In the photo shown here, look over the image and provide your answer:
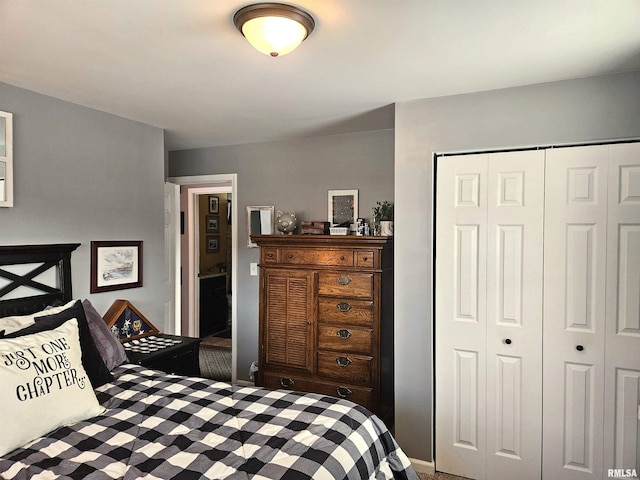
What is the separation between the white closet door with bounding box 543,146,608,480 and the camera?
97.0 inches

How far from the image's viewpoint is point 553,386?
2.57 meters

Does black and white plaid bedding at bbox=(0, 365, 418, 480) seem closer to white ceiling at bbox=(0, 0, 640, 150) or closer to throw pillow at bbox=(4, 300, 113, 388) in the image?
throw pillow at bbox=(4, 300, 113, 388)

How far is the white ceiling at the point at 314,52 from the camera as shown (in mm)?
1765

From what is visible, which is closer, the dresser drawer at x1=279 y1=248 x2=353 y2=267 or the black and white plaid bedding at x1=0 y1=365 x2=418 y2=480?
the black and white plaid bedding at x1=0 y1=365 x2=418 y2=480

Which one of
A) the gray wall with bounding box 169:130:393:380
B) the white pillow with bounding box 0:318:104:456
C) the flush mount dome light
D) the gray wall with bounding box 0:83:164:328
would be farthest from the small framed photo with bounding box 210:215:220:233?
the flush mount dome light

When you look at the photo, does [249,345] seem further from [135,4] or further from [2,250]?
[135,4]

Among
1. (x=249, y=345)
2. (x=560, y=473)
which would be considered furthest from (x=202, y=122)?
(x=560, y=473)

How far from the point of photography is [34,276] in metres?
2.69

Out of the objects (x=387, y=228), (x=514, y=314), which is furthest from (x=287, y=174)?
(x=514, y=314)

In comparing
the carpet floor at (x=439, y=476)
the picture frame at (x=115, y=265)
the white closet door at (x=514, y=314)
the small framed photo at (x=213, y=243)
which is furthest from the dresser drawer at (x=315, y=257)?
the small framed photo at (x=213, y=243)

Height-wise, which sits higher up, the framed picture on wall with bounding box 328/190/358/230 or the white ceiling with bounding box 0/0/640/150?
the white ceiling with bounding box 0/0/640/150

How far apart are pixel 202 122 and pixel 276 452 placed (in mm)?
2709

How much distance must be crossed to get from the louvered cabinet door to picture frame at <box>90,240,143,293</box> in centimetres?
101

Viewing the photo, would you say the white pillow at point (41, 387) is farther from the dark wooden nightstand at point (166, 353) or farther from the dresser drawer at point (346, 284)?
the dresser drawer at point (346, 284)
